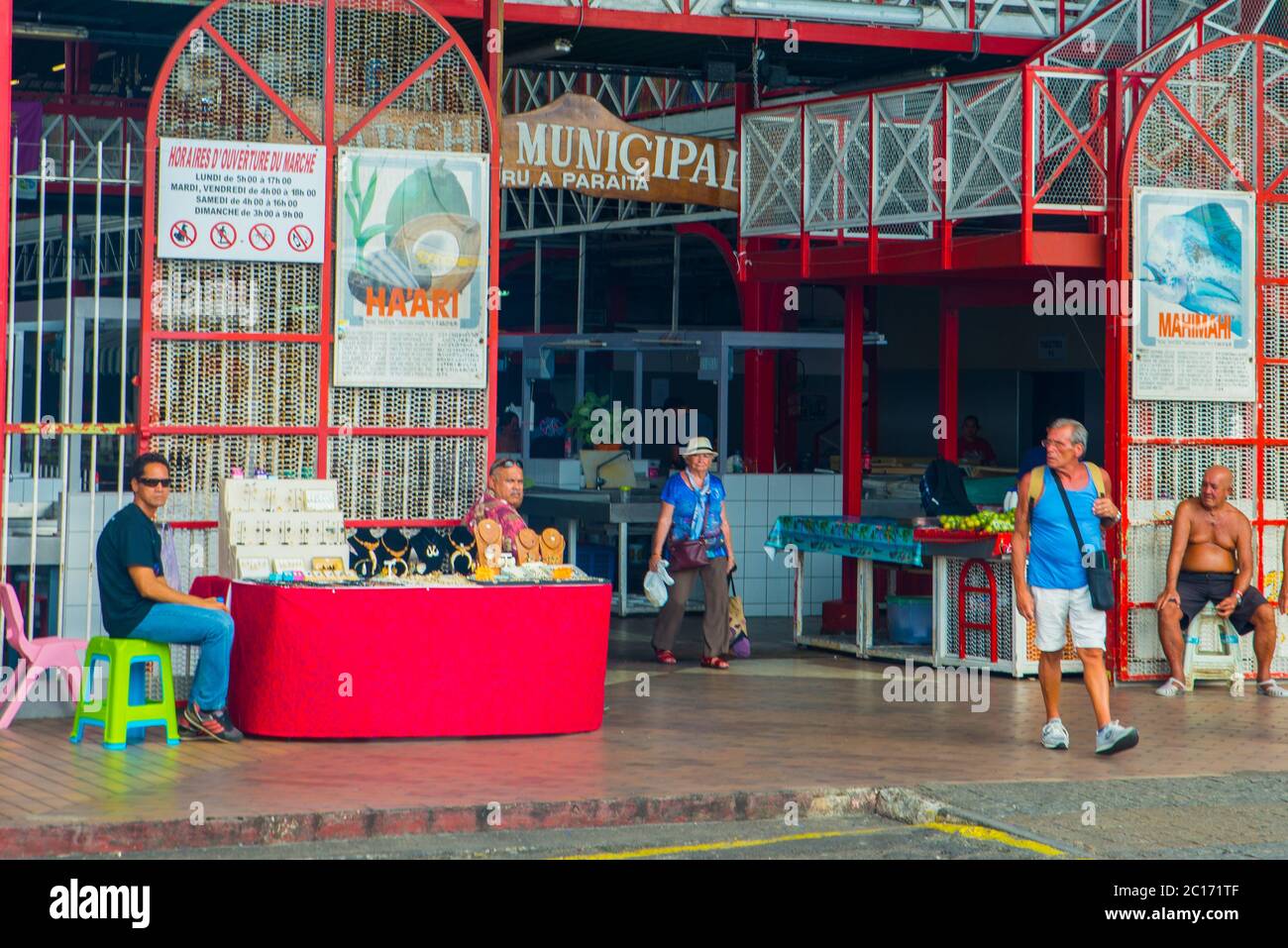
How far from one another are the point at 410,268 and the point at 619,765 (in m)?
3.89

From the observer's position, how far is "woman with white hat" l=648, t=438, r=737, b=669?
1380 cm

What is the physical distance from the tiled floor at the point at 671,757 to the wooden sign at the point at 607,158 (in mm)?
4528

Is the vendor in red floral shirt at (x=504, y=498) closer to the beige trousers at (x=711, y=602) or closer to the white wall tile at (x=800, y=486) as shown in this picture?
the beige trousers at (x=711, y=602)

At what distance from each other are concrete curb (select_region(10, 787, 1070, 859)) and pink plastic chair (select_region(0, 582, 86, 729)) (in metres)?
2.40

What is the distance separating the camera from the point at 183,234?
11516 mm

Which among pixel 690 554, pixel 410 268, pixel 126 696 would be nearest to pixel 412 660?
pixel 126 696

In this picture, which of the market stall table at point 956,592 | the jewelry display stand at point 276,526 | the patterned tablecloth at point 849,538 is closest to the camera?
the jewelry display stand at point 276,526

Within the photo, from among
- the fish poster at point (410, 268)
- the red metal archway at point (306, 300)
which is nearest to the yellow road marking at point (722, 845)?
the red metal archway at point (306, 300)

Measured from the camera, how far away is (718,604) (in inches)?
545

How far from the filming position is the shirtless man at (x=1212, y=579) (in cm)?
1258

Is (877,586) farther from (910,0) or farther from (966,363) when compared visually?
(966,363)

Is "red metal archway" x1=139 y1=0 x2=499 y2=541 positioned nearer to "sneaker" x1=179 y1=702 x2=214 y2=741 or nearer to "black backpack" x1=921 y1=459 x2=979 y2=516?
"sneaker" x1=179 y1=702 x2=214 y2=741

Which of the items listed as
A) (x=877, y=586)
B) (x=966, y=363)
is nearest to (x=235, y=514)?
(x=877, y=586)

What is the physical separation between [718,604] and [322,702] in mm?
4347
